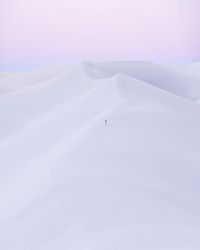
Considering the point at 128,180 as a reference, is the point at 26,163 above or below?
below

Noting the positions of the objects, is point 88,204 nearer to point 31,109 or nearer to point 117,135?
point 117,135

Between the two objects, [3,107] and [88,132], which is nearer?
[88,132]

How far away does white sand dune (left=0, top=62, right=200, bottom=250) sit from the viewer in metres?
2.66

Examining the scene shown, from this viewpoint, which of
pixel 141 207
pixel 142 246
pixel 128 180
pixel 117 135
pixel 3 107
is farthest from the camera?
pixel 3 107

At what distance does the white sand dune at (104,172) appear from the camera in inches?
105

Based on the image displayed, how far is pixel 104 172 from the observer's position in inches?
140

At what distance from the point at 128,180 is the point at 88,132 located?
4.39 feet

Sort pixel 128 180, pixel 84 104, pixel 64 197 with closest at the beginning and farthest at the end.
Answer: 1. pixel 64 197
2. pixel 128 180
3. pixel 84 104

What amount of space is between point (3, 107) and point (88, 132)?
2.99 meters

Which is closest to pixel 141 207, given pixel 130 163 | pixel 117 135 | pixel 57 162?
pixel 130 163

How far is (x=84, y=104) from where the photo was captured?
21.2 feet

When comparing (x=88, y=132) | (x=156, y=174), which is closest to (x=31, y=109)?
(x=88, y=132)

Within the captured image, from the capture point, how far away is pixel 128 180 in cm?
339

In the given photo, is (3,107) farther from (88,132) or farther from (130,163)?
(130,163)
